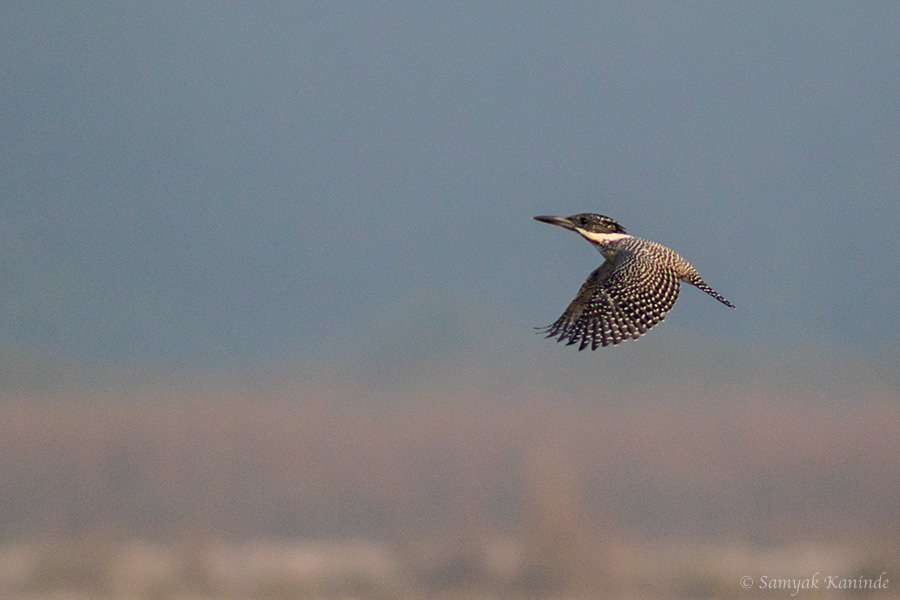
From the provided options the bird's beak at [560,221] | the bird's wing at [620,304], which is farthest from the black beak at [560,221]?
the bird's wing at [620,304]

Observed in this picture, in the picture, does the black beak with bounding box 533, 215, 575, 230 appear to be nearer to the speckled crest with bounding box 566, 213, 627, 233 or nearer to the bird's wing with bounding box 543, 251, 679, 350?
the speckled crest with bounding box 566, 213, 627, 233

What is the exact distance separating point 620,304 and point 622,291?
0.17 m

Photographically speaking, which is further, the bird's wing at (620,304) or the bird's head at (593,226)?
the bird's head at (593,226)

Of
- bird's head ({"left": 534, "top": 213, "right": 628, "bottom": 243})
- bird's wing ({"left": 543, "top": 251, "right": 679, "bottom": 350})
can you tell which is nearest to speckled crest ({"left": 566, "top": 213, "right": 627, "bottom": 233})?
bird's head ({"left": 534, "top": 213, "right": 628, "bottom": 243})

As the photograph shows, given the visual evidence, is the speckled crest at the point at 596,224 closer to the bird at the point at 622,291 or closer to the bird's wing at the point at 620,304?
the bird at the point at 622,291

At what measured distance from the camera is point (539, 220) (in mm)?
12219

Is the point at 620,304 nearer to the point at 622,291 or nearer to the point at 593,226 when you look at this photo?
the point at 622,291

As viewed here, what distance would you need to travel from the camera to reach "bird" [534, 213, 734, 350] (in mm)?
11109

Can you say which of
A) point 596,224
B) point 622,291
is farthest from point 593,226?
point 622,291

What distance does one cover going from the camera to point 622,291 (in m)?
11.3

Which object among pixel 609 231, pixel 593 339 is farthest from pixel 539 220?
pixel 593 339

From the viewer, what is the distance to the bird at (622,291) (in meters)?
11.1

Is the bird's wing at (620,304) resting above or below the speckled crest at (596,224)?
below

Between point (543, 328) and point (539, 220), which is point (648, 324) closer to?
point (543, 328)
